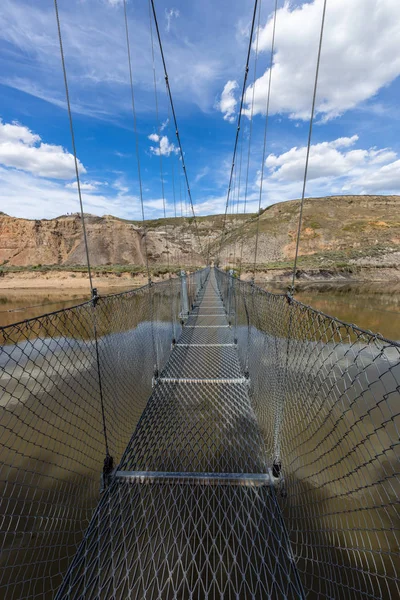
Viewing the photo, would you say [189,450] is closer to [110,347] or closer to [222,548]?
[222,548]

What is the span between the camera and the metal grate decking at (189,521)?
1086mm

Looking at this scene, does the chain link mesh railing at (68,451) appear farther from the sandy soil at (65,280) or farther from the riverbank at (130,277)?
the riverbank at (130,277)

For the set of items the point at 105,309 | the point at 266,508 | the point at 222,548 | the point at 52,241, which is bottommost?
the point at 222,548

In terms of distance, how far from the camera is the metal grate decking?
3.56 ft

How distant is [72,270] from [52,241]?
14.3 metres

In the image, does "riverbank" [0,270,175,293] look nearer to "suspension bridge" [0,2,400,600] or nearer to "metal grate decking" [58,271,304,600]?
"suspension bridge" [0,2,400,600]

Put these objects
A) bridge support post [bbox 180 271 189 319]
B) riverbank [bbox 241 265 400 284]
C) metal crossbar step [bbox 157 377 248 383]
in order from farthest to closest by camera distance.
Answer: riverbank [bbox 241 265 400 284] < bridge support post [bbox 180 271 189 319] < metal crossbar step [bbox 157 377 248 383]

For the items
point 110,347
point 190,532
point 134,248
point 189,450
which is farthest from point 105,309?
point 134,248

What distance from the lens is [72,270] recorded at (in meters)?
21.3

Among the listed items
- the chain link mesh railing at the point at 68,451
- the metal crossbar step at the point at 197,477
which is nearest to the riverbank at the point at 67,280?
the chain link mesh railing at the point at 68,451

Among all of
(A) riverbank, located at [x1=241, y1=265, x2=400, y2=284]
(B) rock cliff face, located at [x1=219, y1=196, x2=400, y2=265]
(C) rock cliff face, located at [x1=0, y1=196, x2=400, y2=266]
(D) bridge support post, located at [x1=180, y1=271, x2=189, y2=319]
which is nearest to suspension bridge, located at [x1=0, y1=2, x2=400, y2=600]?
(D) bridge support post, located at [x1=180, y1=271, x2=189, y2=319]

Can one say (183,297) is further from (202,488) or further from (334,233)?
(334,233)

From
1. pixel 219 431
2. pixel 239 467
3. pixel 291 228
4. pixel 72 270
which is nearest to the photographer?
pixel 239 467

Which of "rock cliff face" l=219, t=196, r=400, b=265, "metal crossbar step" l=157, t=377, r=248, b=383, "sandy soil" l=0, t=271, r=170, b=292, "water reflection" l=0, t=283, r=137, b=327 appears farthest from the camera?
"rock cliff face" l=219, t=196, r=400, b=265
